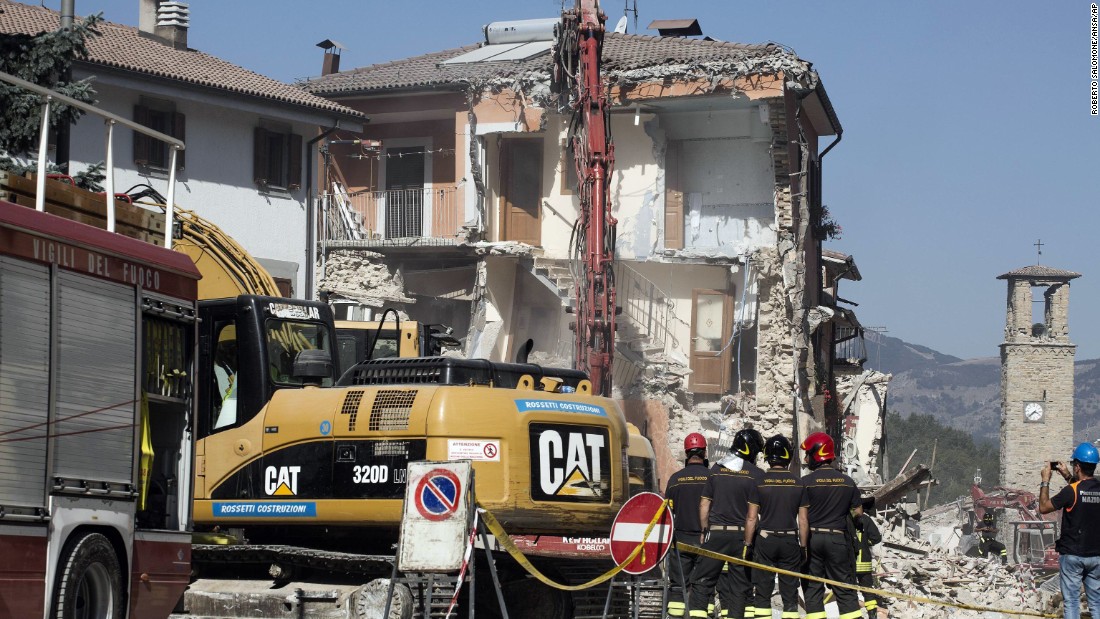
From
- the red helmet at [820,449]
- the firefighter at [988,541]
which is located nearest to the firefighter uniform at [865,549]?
the red helmet at [820,449]

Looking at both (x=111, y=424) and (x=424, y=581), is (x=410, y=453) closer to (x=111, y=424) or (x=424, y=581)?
(x=424, y=581)

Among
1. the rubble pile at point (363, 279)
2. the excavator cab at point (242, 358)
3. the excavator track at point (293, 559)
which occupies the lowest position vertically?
the excavator track at point (293, 559)

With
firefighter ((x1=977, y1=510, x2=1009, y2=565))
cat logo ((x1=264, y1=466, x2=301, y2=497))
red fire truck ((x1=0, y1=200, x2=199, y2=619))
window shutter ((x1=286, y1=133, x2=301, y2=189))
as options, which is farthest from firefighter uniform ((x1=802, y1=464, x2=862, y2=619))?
firefighter ((x1=977, y1=510, x2=1009, y2=565))

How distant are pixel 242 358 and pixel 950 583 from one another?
13320 mm

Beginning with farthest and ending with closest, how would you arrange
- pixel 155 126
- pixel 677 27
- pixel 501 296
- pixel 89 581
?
pixel 677 27 < pixel 501 296 < pixel 155 126 < pixel 89 581

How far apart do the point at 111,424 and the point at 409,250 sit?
2477 cm

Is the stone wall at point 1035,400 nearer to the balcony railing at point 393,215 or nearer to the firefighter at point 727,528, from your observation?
the balcony railing at point 393,215

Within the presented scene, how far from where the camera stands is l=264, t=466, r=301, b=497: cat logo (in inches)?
500

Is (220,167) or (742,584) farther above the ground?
(220,167)

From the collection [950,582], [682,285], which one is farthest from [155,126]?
[950,582]

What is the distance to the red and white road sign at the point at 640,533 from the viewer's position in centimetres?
1152

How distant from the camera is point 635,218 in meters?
33.6

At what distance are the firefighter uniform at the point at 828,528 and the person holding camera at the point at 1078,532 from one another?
1.64 metres

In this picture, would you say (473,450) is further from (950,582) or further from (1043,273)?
(1043,273)
